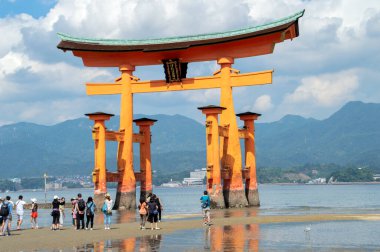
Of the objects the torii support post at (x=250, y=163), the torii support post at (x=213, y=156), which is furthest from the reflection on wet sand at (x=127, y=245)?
the torii support post at (x=250, y=163)

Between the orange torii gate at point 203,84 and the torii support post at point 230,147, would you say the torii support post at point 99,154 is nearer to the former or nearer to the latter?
the orange torii gate at point 203,84

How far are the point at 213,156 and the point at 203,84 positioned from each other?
6.73m

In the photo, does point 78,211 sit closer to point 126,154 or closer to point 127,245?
point 127,245

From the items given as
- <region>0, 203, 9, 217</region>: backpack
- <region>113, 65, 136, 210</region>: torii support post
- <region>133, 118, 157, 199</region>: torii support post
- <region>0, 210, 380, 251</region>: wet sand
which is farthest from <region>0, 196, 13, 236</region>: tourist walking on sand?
<region>133, 118, 157, 199</region>: torii support post

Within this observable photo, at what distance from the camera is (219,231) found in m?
27.0

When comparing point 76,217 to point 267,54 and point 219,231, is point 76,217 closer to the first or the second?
point 219,231

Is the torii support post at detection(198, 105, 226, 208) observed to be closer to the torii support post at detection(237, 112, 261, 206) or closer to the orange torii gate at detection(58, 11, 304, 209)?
the orange torii gate at detection(58, 11, 304, 209)

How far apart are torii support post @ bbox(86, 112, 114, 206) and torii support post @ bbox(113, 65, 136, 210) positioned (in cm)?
218

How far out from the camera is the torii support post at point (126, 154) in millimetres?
49625

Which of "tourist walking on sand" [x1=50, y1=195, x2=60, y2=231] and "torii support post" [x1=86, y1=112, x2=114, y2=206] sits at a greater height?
"torii support post" [x1=86, y1=112, x2=114, y2=206]

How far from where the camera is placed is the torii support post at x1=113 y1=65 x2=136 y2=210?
163 ft

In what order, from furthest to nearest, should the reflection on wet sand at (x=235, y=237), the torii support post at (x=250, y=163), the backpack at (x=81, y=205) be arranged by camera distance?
1. the torii support post at (x=250, y=163)
2. the backpack at (x=81, y=205)
3. the reflection on wet sand at (x=235, y=237)

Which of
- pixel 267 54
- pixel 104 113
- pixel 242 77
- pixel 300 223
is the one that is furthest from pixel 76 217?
pixel 267 54

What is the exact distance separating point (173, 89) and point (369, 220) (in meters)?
21.9
